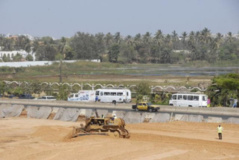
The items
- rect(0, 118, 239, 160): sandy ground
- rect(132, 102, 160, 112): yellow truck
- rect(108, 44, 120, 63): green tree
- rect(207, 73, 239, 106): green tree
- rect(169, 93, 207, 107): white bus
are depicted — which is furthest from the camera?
rect(108, 44, 120, 63): green tree

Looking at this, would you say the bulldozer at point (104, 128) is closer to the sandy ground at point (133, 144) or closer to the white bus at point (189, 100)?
the sandy ground at point (133, 144)

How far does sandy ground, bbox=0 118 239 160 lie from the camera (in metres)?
28.6

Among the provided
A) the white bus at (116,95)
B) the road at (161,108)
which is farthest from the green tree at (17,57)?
the white bus at (116,95)

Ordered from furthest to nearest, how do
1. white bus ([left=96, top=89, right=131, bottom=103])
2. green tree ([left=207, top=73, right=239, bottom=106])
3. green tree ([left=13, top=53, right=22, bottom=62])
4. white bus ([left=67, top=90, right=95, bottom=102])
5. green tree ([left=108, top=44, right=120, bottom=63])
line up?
green tree ([left=13, top=53, right=22, bottom=62])
green tree ([left=108, top=44, right=120, bottom=63])
white bus ([left=67, top=90, right=95, bottom=102])
white bus ([left=96, top=89, right=131, bottom=103])
green tree ([left=207, top=73, right=239, bottom=106])

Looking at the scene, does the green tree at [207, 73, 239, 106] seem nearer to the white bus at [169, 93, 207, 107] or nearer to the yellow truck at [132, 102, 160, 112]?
the white bus at [169, 93, 207, 107]

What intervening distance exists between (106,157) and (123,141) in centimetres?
450

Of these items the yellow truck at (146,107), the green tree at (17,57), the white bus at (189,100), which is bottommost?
the yellow truck at (146,107)

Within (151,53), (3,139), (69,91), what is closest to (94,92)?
(69,91)

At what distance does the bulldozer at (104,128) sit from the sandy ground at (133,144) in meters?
0.73

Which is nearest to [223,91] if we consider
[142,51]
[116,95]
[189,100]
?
[189,100]

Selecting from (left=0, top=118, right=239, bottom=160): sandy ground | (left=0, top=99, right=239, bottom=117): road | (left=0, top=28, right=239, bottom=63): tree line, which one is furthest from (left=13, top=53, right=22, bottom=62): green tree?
(left=0, top=118, right=239, bottom=160): sandy ground

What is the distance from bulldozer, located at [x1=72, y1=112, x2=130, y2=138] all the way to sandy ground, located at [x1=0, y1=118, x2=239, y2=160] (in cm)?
73

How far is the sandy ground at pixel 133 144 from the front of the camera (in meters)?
28.6

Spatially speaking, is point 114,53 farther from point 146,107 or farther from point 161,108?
point 146,107
